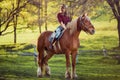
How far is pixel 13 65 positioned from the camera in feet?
20.5

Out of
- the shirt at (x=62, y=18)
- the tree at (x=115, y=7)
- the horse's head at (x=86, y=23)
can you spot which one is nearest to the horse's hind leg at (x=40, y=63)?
the shirt at (x=62, y=18)

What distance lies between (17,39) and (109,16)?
7.04 feet

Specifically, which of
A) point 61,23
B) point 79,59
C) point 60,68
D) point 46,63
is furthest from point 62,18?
point 79,59

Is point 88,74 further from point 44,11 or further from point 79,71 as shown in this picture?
point 44,11

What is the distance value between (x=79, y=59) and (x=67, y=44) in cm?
128

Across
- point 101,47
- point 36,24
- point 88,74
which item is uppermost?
point 36,24

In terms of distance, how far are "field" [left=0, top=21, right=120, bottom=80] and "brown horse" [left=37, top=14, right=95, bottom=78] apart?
0.21 metres

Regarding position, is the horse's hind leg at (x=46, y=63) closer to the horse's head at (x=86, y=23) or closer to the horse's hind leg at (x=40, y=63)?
the horse's hind leg at (x=40, y=63)

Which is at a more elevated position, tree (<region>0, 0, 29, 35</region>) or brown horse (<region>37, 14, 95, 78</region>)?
tree (<region>0, 0, 29, 35</region>)

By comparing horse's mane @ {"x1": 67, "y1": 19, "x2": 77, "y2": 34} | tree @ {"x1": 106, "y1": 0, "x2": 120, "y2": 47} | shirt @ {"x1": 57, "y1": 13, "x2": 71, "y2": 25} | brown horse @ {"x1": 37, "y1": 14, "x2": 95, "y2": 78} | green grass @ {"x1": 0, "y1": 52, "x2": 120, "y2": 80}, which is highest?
tree @ {"x1": 106, "y1": 0, "x2": 120, "y2": 47}

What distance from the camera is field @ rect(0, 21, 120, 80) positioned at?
597 cm

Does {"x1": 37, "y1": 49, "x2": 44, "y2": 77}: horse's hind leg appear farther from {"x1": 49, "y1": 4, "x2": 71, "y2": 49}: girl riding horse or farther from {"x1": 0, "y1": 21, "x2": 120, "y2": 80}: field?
{"x1": 49, "y1": 4, "x2": 71, "y2": 49}: girl riding horse

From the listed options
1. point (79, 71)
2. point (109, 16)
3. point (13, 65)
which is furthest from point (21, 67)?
point (109, 16)

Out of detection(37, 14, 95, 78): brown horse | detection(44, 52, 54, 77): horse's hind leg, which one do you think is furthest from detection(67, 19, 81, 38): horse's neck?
detection(44, 52, 54, 77): horse's hind leg
